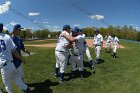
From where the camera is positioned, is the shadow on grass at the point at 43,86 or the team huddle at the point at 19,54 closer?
the team huddle at the point at 19,54

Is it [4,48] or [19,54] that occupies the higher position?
[4,48]

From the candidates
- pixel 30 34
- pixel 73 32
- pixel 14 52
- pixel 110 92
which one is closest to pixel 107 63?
pixel 73 32

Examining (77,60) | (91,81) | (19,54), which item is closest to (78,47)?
(77,60)

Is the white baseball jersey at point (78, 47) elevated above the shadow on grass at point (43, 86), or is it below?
above

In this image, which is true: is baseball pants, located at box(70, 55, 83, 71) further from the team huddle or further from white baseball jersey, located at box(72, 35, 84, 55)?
white baseball jersey, located at box(72, 35, 84, 55)

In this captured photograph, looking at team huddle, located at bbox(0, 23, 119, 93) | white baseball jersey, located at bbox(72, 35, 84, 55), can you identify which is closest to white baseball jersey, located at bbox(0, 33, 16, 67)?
team huddle, located at bbox(0, 23, 119, 93)

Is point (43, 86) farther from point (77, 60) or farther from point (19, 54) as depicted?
point (19, 54)

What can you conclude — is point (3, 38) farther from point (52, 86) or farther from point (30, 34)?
point (30, 34)

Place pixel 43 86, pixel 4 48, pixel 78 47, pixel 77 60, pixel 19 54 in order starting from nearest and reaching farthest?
pixel 4 48, pixel 19 54, pixel 43 86, pixel 78 47, pixel 77 60

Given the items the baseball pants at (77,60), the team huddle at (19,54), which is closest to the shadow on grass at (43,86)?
the team huddle at (19,54)

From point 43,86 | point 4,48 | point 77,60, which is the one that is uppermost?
point 4,48

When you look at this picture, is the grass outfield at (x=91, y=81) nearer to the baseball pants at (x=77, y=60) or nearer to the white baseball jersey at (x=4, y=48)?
the baseball pants at (x=77, y=60)

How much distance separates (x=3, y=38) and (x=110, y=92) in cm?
452

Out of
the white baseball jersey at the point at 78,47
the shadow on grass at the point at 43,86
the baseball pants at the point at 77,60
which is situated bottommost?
the shadow on grass at the point at 43,86
